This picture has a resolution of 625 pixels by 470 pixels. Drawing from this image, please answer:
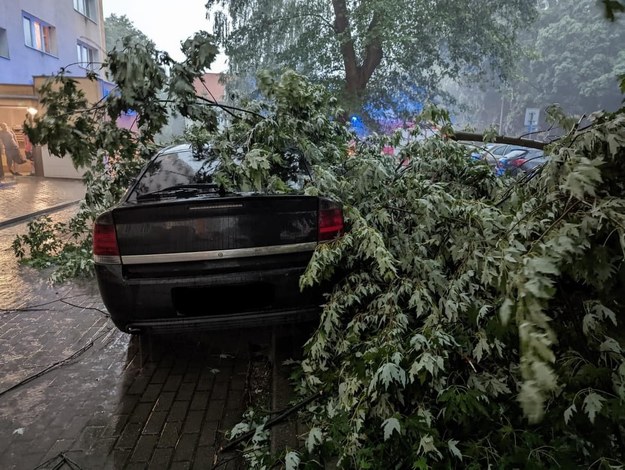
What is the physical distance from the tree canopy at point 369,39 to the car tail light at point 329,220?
15.3 metres

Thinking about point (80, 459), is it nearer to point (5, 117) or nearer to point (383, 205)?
point (383, 205)

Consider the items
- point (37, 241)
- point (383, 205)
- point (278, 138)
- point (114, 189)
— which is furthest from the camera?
point (37, 241)

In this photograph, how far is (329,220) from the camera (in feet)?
10.3

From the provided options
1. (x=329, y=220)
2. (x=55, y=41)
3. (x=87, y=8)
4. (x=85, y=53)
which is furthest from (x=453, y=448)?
(x=87, y=8)

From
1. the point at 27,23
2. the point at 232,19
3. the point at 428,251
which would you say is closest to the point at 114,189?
the point at 428,251

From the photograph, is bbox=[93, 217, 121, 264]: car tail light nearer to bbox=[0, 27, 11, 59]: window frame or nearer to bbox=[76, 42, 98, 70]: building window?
bbox=[0, 27, 11, 59]: window frame

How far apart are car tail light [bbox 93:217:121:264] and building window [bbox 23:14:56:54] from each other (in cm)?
1962

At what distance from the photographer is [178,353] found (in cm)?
384

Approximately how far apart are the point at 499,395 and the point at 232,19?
1957cm

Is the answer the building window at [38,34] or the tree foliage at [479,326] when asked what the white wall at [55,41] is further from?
A: the tree foliage at [479,326]

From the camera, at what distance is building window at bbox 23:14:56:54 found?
732 inches

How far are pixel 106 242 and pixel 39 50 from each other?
20683mm

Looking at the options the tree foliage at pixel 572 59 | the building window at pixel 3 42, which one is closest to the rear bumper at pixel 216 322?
the building window at pixel 3 42

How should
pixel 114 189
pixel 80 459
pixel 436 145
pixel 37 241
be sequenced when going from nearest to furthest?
pixel 80 459
pixel 436 145
pixel 114 189
pixel 37 241
